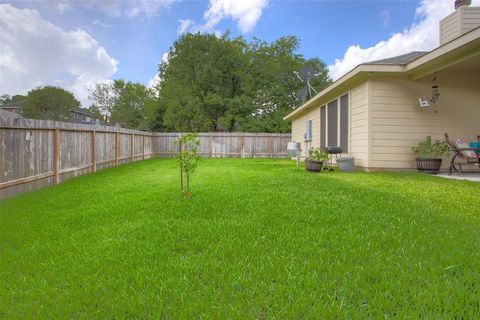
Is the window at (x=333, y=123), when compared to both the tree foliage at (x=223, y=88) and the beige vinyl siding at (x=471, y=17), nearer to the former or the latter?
the beige vinyl siding at (x=471, y=17)

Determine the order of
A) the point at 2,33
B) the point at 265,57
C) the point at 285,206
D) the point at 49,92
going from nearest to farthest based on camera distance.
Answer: the point at 285,206
the point at 2,33
the point at 265,57
the point at 49,92

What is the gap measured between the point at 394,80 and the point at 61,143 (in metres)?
7.44

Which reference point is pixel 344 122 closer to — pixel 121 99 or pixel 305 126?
pixel 305 126

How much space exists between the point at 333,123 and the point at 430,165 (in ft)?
10.3

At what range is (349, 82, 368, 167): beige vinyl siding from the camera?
6.80 metres

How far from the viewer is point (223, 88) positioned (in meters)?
21.2

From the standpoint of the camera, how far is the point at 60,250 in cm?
219

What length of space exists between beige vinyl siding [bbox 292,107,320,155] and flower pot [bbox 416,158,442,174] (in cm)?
415

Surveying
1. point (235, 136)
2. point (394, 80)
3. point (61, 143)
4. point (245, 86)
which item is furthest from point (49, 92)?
point (394, 80)

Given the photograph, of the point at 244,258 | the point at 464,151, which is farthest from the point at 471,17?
the point at 244,258

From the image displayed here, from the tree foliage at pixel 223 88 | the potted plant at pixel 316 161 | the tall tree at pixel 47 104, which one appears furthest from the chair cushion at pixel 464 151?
the tall tree at pixel 47 104

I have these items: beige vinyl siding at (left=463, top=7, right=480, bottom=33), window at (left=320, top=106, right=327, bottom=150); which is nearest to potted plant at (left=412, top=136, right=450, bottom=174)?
beige vinyl siding at (left=463, top=7, right=480, bottom=33)

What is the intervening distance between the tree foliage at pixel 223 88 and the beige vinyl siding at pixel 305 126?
5.72 m

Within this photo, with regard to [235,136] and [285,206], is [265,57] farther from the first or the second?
[285,206]
